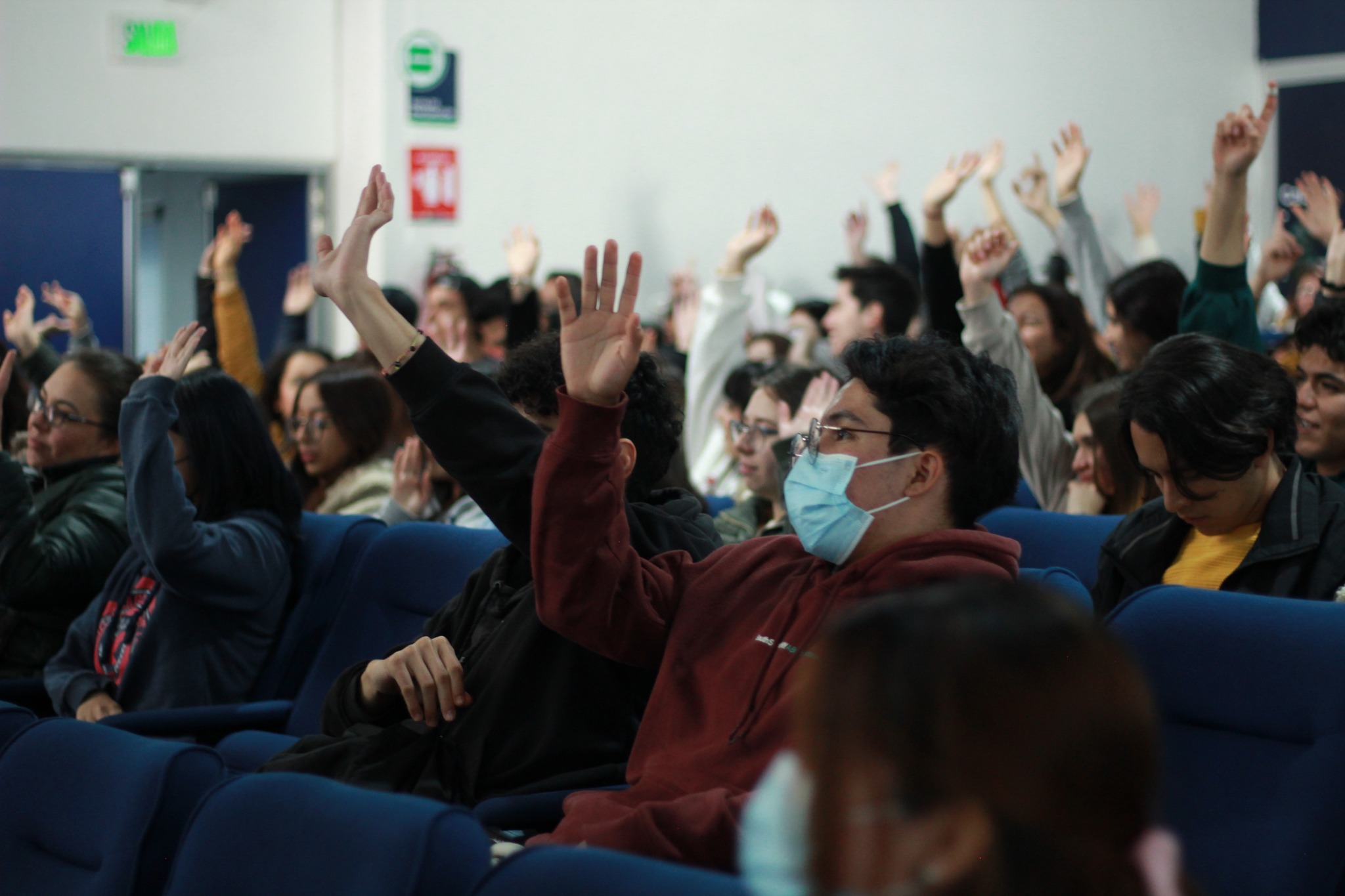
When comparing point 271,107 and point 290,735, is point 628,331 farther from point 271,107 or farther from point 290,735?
point 271,107

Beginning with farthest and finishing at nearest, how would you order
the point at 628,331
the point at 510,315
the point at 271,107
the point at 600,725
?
the point at 271,107 → the point at 510,315 → the point at 600,725 → the point at 628,331

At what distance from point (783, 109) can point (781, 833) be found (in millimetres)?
7753

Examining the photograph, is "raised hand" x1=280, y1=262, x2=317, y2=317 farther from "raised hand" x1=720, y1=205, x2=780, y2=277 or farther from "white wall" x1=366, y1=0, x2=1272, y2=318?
"raised hand" x1=720, y1=205, x2=780, y2=277

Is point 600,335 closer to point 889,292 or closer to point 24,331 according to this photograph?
point 889,292

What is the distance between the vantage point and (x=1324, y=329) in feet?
8.53

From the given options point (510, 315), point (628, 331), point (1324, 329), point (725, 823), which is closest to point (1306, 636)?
point (725, 823)

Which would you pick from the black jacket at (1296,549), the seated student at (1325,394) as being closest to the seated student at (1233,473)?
the black jacket at (1296,549)

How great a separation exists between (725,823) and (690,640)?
1.01 feet

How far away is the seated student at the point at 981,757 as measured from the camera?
695 mm

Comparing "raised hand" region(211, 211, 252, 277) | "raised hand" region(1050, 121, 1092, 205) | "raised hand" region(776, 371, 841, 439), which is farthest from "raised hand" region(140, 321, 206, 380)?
"raised hand" region(1050, 121, 1092, 205)

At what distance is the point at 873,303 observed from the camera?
4.82m

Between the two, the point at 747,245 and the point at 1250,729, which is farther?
the point at 747,245

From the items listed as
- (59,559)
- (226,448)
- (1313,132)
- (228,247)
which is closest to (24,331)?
(228,247)

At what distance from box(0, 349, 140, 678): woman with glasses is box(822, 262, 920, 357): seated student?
2512 millimetres
